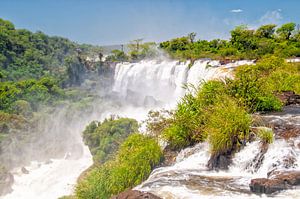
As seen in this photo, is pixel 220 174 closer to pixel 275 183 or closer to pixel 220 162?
pixel 220 162

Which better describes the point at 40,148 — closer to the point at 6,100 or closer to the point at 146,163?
the point at 6,100

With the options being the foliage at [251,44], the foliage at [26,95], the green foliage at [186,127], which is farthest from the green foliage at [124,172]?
the foliage at [26,95]

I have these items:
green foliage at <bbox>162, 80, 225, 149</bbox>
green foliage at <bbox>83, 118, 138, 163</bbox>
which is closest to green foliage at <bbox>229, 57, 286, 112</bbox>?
green foliage at <bbox>162, 80, 225, 149</bbox>

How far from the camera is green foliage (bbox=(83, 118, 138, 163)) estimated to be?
1860 centimetres

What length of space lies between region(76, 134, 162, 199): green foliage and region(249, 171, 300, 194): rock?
2427 mm

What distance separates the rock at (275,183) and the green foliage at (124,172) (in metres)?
2.43

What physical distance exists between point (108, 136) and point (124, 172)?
12429 mm

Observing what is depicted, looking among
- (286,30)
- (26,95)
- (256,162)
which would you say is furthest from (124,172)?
(286,30)

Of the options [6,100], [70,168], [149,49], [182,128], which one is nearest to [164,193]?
[182,128]

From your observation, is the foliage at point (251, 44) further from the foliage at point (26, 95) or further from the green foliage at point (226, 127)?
the green foliage at point (226, 127)

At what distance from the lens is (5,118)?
91.4 ft

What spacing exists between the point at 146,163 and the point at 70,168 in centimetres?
1529

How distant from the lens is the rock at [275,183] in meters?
6.29

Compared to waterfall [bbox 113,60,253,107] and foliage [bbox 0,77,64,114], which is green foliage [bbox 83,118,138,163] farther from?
foliage [bbox 0,77,64,114]
